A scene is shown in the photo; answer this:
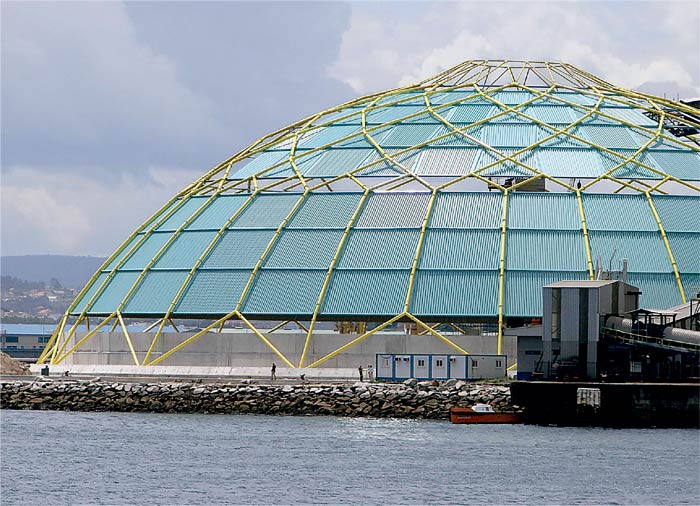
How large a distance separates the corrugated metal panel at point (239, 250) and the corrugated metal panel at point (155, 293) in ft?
7.20

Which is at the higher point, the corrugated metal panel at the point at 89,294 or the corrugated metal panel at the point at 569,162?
the corrugated metal panel at the point at 569,162

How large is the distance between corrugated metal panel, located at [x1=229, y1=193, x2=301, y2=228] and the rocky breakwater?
14.6 meters

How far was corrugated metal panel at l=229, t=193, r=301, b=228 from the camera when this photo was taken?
115312 mm

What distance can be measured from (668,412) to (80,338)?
40797 millimetres

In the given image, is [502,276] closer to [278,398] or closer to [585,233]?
[585,233]

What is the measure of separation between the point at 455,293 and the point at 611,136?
1892cm

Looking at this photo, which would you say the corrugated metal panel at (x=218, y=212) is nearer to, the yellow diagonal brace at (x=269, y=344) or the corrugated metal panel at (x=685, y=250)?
the yellow diagonal brace at (x=269, y=344)

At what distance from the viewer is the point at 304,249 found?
112 metres

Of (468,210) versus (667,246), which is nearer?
(667,246)

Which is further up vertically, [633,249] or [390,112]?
[390,112]

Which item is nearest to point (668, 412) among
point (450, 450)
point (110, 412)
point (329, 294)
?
point (450, 450)

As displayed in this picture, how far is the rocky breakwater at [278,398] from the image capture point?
9844 cm

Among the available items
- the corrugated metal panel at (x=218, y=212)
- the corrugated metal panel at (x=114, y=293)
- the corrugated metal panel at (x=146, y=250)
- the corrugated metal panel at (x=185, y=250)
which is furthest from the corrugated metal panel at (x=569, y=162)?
the corrugated metal panel at (x=114, y=293)

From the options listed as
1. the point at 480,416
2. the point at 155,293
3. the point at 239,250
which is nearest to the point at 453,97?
the point at 239,250
